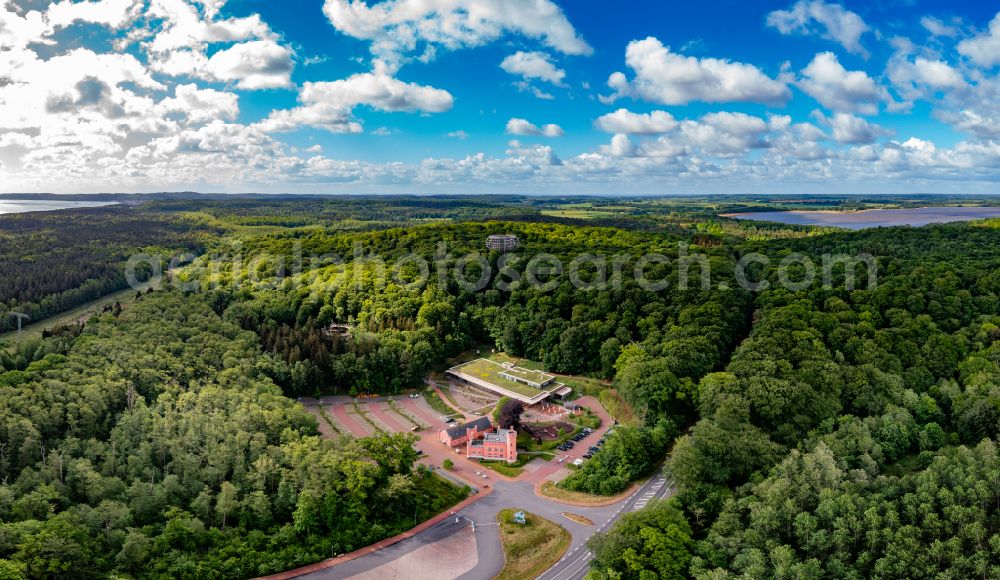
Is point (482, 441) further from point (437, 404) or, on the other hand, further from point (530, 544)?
point (530, 544)

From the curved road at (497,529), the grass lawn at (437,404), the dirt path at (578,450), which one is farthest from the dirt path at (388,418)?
the dirt path at (578,450)

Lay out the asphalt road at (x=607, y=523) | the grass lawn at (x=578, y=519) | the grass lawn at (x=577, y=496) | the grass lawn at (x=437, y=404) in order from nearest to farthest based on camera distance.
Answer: the asphalt road at (x=607, y=523), the grass lawn at (x=578, y=519), the grass lawn at (x=577, y=496), the grass lawn at (x=437, y=404)

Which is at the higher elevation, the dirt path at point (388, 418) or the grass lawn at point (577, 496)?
the dirt path at point (388, 418)

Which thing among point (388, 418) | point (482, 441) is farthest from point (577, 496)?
point (388, 418)

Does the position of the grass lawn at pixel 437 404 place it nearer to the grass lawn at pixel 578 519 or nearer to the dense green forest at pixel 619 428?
the dense green forest at pixel 619 428

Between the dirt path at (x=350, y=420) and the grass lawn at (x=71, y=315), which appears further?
the grass lawn at (x=71, y=315)

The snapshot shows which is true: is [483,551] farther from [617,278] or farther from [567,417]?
[617,278]
